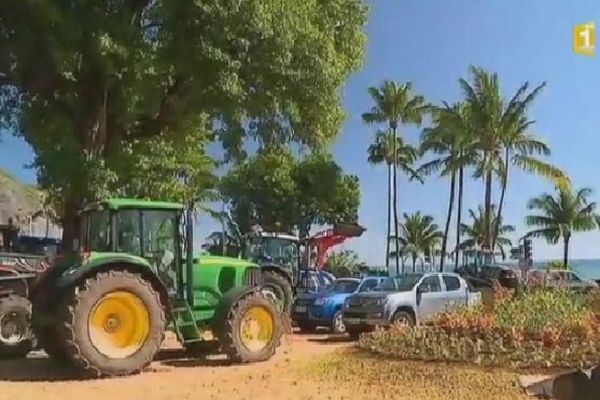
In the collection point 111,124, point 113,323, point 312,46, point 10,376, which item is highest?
point 312,46

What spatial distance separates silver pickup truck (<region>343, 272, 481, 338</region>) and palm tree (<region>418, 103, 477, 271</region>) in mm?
26260

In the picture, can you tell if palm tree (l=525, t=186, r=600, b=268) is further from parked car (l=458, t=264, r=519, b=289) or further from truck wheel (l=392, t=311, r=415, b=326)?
truck wheel (l=392, t=311, r=415, b=326)

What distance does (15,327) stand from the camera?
595 inches

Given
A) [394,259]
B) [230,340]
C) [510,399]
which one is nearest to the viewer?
[510,399]

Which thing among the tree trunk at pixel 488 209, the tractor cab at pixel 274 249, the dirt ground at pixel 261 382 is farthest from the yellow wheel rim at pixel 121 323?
the tree trunk at pixel 488 209

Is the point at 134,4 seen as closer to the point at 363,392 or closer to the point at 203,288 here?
the point at 203,288

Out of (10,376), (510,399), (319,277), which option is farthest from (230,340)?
(319,277)

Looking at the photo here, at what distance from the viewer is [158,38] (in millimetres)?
20109

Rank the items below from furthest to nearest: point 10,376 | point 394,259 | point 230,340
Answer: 1. point 394,259
2. point 230,340
3. point 10,376

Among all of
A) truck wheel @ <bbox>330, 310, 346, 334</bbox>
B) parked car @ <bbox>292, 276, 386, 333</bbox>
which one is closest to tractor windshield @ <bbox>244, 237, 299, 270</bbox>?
parked car @ <bbox>292, 276, 386, 333</bbox>

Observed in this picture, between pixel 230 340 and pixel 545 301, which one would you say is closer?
pixel 230 340

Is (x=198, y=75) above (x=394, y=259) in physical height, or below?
above

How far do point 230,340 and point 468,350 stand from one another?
3950 mm

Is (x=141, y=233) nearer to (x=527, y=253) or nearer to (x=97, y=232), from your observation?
(x=97, y=232)
